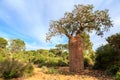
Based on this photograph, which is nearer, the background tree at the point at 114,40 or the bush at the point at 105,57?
the background tree at the point at 114,40

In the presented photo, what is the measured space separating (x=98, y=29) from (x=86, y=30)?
744 millimetres

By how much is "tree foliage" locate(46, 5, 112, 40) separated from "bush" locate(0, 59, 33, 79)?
11.8ft

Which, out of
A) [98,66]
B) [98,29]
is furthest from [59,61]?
[98,29]

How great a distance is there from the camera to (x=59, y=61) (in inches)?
720

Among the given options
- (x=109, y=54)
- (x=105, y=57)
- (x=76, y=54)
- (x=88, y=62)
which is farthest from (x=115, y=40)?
(x=88, y=62)

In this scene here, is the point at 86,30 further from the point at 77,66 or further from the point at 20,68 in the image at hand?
the point at 20,68

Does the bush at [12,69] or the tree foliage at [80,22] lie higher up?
the tree foliage at [80,22]

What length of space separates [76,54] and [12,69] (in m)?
4.76

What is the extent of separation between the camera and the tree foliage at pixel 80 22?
12523 mm

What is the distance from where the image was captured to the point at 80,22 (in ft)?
41.8

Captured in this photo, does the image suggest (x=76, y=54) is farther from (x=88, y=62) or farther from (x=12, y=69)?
(x=12, y=69)

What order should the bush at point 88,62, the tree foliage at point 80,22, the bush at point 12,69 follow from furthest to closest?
the bush at point 88,62 → the tree foliage at point 80,22 → the bush at point 12,69

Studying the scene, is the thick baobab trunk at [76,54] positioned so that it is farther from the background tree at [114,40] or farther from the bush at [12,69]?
the bush at [12,69]

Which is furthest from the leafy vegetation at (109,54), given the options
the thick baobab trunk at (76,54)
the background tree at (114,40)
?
the thick baobab trunk at (76,54)
